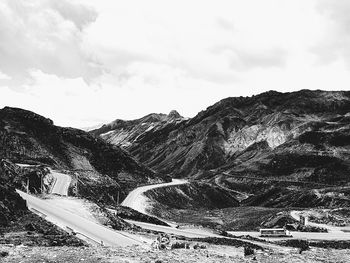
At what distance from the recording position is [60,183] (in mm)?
93500

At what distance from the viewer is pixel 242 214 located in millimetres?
98375

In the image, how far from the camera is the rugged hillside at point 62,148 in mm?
127812

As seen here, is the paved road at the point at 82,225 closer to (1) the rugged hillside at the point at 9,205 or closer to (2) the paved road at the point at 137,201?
(1) the rugged hillside at the point at 9,205

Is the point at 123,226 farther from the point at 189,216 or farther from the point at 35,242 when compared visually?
the point at 189,216

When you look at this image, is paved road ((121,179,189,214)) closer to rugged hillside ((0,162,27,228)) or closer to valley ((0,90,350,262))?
valley ((0,90,350,262))

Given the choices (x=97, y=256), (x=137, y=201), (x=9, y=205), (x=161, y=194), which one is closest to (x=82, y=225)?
(x=9, y=205)

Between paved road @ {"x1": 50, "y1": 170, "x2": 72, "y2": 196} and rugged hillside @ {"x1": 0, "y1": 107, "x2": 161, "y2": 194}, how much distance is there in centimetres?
2300

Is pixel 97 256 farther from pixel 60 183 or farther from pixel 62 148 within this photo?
pixel 62 148

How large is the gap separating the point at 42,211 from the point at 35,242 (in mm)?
21192

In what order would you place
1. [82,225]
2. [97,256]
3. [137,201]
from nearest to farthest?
[97,256], [82,225], [137,201]

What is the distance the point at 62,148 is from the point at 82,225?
9639 cm

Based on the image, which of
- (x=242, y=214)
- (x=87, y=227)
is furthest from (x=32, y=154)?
(x=87, y=227)

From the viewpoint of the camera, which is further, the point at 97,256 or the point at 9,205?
the point at 9,205

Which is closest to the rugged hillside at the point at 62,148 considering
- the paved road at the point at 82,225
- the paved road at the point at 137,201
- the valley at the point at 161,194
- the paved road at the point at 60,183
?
the valley at the point at 161,194
